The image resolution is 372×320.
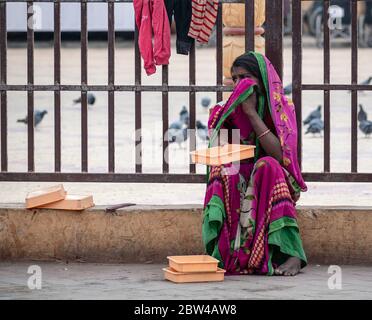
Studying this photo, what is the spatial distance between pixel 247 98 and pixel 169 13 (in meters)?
0.90

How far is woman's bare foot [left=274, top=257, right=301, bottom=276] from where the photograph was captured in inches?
262

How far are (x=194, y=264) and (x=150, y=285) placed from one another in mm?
247

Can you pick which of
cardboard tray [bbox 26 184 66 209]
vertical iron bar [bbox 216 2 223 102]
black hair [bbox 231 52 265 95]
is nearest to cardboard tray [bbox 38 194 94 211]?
cardboard tray [bbox 26 184 66 209]

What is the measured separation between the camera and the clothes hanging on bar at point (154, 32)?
7.28 m

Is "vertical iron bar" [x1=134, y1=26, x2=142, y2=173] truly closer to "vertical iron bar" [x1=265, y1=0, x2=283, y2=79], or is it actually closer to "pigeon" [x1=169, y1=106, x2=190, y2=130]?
"vertical iron bar" [x1=265, y1=0, x2=283, y2=79]

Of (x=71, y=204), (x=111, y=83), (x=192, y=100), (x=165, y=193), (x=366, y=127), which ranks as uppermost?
(x=111, y=83)

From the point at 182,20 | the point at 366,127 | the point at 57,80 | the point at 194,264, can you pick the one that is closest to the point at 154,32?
the point at 182,20

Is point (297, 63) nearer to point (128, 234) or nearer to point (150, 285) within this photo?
point (128, 234)

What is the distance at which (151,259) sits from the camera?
283 inches

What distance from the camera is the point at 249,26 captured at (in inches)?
288

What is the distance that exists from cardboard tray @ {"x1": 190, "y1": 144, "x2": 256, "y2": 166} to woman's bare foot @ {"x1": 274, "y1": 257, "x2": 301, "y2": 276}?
0.60 m
